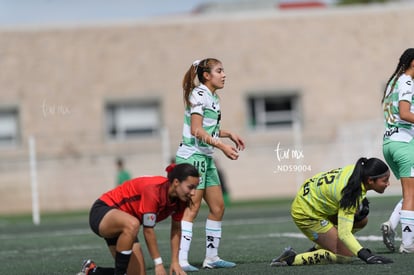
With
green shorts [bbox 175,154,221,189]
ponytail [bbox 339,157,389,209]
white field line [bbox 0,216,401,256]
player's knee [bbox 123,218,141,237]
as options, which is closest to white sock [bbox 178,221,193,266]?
green shorts [bbox 175,154,221,189]

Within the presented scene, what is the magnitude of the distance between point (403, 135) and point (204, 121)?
203 centimetres

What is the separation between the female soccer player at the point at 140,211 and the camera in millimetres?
7668

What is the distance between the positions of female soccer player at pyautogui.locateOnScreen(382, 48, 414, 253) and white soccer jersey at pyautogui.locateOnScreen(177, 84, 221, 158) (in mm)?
1748

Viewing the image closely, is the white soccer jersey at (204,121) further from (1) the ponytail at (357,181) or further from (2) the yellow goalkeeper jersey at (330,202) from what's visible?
(1) the ponytail at (357,181)

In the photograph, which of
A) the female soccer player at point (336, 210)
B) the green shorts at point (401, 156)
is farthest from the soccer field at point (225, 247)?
the green shorts at point (401, 156)

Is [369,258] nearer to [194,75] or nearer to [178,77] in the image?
[194,75]

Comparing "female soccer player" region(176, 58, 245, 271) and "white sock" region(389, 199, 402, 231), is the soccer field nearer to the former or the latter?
"white sock" region(389, 199, 402, 231)

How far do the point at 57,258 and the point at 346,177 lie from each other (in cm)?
398

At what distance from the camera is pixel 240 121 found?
32.1 m

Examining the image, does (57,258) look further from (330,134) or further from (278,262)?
(330,134)

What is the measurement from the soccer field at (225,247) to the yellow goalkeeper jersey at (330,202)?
12.2 inches

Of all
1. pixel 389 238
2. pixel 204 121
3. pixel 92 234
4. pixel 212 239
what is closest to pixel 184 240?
pixel 212 239

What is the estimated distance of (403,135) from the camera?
979 cm

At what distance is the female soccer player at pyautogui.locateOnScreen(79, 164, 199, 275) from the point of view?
25.2ft
